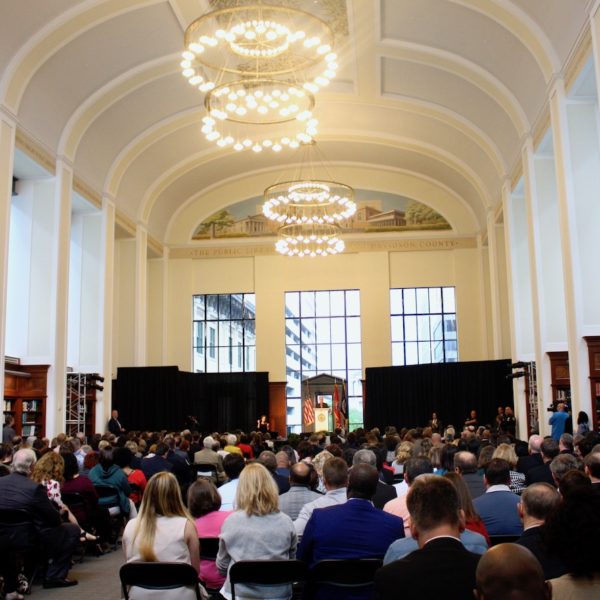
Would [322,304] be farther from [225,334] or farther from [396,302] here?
[225,334]

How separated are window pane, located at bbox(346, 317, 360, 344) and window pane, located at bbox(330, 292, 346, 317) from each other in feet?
1.31

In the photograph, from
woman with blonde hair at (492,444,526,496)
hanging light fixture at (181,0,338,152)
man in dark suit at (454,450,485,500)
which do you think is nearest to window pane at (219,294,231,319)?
hanging light fixture at (181,0,338,152)

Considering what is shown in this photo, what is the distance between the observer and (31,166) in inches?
645

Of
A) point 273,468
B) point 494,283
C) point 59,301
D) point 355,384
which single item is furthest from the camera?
point 355,384

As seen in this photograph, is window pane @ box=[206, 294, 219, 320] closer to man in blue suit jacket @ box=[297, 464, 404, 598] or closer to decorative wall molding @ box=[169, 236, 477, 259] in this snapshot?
decorative wall molding @ box=[169, 236, 477, 259]

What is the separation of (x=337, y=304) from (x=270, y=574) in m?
22.4

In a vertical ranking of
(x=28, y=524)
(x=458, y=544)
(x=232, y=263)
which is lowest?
(x=28, y=524)

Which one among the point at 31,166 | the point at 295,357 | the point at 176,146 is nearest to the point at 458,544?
the point at 31,166

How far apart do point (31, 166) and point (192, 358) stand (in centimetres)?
1154

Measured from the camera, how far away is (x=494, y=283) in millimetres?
23281

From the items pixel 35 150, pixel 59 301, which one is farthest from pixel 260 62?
pixel 59 301

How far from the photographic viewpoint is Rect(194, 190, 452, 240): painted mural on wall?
86.8 feet

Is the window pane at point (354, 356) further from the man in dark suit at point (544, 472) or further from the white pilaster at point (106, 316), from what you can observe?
the man in dark suit at point (544, 472)

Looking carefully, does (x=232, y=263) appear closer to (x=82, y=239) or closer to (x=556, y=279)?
(x=82, y=239)
